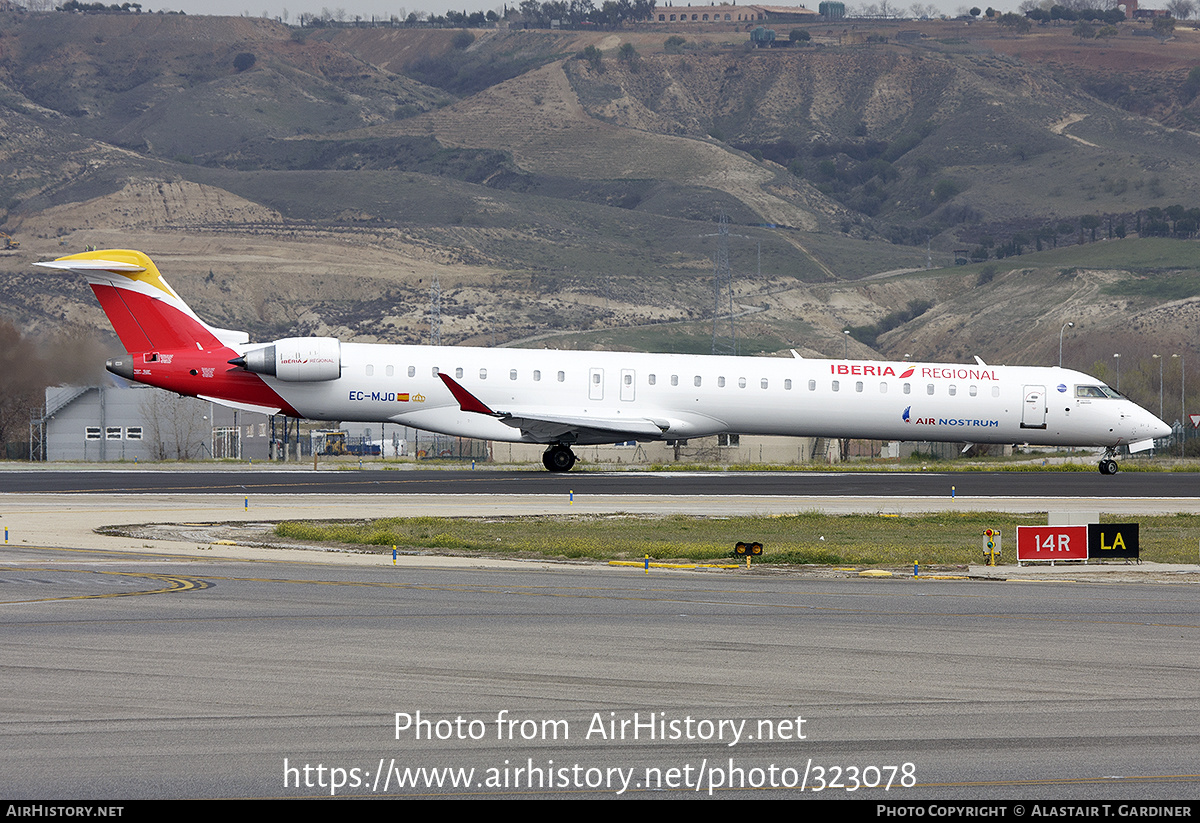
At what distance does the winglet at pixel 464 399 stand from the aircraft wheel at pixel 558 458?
3.43 meters

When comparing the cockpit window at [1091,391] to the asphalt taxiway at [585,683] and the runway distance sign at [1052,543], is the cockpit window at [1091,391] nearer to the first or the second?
the runway distance sign at [1052,543]

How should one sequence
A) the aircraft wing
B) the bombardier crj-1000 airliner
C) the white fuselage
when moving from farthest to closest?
the white fuselage, the bombardier crj-1000 airliner, the aircraft wing

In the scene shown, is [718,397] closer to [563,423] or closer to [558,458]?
[563,423]

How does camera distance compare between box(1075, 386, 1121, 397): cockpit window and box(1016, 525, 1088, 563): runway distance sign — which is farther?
box(1075, 386, 1121, 397): cockpit window

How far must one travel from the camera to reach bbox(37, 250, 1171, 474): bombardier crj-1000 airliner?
1538 inches

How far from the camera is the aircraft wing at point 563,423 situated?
3856 cm

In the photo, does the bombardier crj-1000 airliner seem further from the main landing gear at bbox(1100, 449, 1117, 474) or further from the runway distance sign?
the runway distance sign

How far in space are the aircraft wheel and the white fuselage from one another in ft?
4.60

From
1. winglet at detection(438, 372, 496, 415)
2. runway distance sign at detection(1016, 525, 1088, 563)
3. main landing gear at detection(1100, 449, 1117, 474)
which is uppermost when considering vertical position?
winglet at detection(438, 372, 496, 415)

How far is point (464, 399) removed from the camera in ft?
127

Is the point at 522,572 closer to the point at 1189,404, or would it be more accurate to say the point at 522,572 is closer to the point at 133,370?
the point at 133,370

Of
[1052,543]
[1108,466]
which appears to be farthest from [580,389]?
[1052,543]

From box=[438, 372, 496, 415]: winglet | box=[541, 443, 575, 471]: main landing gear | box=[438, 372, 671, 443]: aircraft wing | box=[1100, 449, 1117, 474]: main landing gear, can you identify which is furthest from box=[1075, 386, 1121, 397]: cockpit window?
box=[438, 372, 496, 415]: winglet

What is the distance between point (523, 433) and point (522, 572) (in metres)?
19.8
